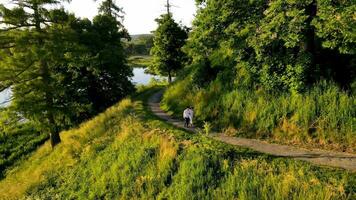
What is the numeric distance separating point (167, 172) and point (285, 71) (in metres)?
7.58

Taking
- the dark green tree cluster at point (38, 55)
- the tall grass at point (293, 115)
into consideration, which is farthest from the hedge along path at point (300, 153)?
the dark green tree cluster at point (38, 55)

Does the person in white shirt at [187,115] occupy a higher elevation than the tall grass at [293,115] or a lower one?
lower

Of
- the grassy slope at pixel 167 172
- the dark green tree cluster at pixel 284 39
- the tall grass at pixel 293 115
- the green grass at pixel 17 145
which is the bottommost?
the green grass at pixel 17 145

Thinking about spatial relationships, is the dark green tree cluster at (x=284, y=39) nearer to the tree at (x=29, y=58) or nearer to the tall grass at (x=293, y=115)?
the tall grass at (x=293, y=115)

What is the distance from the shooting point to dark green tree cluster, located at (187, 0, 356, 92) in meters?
13.2

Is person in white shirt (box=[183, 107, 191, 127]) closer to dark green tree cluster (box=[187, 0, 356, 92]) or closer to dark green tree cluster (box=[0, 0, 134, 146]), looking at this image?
dark green tree cluster (box=[187, 0, 356, 92])

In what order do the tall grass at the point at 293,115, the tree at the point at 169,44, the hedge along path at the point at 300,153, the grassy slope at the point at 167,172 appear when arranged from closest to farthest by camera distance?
the grassy slope at the point at 167,172 < the hedge along path at the point at 300,153 < the tall grass at the point at 293,115 < the tree at the point at 169,44

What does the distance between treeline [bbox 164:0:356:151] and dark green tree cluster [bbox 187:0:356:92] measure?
29 mm

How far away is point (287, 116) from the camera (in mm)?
14719

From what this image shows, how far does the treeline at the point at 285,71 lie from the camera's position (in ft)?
42.9

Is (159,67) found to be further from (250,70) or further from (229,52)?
(250,70)

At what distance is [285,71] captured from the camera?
1583cm

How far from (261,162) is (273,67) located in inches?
261

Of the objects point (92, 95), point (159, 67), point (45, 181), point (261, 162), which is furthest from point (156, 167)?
point (159, 67)
